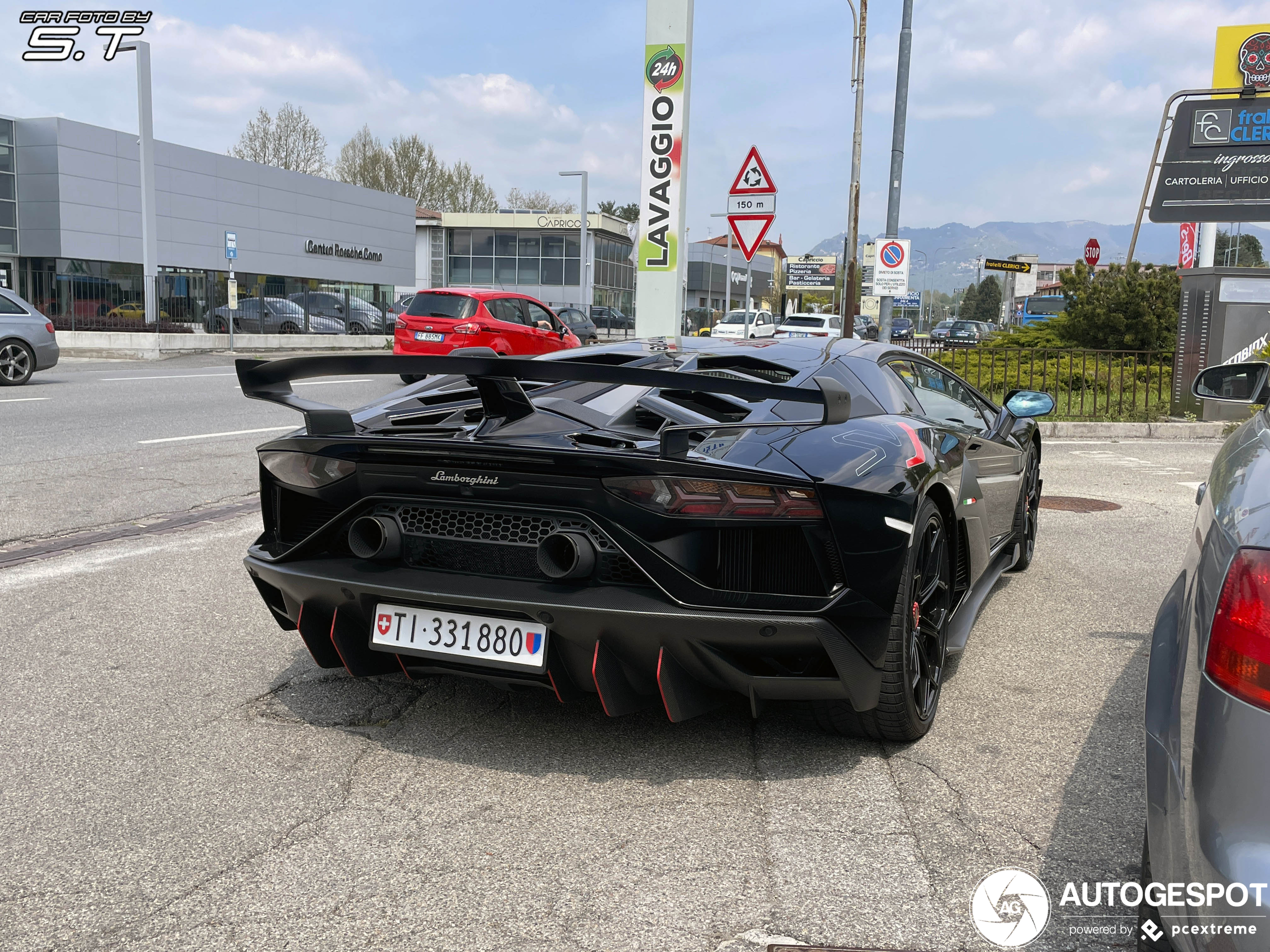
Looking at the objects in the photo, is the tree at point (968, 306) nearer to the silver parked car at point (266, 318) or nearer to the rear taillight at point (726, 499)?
the silver parked car at point (266, 318)

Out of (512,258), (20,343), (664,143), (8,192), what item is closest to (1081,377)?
(664,143)

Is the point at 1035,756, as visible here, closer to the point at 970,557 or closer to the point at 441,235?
the point at 970,557

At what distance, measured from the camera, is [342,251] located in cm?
5312

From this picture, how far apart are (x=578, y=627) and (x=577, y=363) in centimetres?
76

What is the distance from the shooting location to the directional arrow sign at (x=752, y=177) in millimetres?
14141

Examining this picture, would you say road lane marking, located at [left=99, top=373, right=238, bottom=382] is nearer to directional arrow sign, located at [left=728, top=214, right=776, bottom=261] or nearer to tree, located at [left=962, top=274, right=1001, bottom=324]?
directional arrow sign, located at [left=728, top=214, right=776, bottom=261]

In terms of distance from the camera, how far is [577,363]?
3.10 metres

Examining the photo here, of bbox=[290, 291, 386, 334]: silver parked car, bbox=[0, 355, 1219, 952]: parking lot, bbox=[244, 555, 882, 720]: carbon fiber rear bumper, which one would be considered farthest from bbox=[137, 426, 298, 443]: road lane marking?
bbox=[290, 291, 386, 334]: silver parked car

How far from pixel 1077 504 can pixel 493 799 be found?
21.2 feet

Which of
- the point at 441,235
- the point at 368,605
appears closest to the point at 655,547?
the point at 368,605

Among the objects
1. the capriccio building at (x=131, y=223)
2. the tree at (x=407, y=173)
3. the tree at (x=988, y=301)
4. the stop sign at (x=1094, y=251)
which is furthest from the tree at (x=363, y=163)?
the tree at (x=988, y=301)

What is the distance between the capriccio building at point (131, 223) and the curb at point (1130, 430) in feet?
80.0

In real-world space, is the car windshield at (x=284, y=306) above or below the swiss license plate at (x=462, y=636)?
above

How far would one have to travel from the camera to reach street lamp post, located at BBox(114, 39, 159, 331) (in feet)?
89.7
